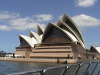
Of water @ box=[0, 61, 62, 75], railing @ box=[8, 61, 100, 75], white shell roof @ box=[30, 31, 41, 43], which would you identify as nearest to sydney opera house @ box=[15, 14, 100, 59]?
white shell roof @ box=[30, 31, 41, 43]

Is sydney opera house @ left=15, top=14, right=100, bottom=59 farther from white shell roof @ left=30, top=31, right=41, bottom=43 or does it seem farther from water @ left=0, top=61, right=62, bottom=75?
water @ left=0, top=61, right=62, bottom=75

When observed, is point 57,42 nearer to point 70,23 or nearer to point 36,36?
point 70,23

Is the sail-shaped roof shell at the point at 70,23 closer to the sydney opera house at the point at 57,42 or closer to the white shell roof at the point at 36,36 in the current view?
the sydney opera house at the point at 57,42

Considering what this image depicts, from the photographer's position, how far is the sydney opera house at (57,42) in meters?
75.6

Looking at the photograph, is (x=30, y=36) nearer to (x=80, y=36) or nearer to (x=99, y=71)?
(x=80, y=36)

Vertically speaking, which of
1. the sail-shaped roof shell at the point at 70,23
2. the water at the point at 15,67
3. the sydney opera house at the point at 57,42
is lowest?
the water at the point at 15,67

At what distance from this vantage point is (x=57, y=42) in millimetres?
79875

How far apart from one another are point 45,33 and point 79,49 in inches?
484

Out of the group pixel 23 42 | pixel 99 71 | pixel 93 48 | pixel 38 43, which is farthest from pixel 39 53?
pixel 99 71

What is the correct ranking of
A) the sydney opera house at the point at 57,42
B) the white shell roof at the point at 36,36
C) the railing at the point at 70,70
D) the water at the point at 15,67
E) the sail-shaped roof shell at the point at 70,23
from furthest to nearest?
1. the white shell roof at the point at 36,36
2. the sail-shaped roof shell at the point at 70,23
3. the sydney opera house at the point at 57,42
4. the water at the point at 15,67
5. the railing at the point at 70,70

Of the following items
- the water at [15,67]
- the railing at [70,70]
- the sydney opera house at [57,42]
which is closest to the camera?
the railing at [70,70]

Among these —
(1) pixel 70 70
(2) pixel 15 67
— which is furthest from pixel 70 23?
(1) pixel 70 70

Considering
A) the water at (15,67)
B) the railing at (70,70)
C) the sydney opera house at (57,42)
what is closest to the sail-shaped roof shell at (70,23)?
the sydney opera house at (57,42)

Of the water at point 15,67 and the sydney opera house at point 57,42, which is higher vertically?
the sydney opera house at point 57,42
